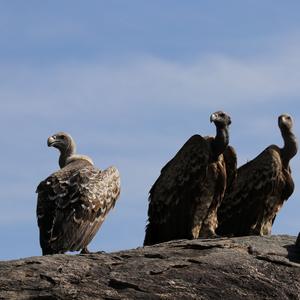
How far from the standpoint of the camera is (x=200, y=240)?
2233 centimetres

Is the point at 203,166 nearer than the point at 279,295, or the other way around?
the point at 279,295

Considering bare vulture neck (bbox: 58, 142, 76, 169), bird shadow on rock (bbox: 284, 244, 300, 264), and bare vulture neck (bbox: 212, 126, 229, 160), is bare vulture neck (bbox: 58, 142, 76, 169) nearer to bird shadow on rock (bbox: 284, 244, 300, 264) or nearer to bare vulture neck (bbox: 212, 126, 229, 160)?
bare vulture neck (bbox: 212, 126, 229, 160)

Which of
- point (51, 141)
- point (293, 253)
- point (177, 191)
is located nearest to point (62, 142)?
point (51, 141)

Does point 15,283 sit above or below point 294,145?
below

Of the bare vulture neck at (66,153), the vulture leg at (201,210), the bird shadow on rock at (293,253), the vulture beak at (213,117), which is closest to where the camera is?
the bird shadow on rock at (293,253)

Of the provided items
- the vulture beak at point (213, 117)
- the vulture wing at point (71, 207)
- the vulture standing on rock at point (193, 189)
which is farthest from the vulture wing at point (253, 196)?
the vulture wing at point (71, 207)

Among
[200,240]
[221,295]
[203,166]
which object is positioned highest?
[203,166]

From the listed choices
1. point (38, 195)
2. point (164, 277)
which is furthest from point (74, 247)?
point (164, 277)

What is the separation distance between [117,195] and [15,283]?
4626 millimetres

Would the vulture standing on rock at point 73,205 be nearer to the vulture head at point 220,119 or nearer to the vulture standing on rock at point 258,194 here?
the vulture head at point 220,119

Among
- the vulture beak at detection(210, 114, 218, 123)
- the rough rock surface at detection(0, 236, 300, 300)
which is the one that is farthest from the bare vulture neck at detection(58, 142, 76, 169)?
the rough rock surface at detection(0, 236, 300, 300)

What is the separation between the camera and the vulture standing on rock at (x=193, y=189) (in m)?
24.6

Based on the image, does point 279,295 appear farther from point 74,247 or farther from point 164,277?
point 74,247

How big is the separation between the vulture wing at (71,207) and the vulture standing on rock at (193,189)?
5.04 feet
